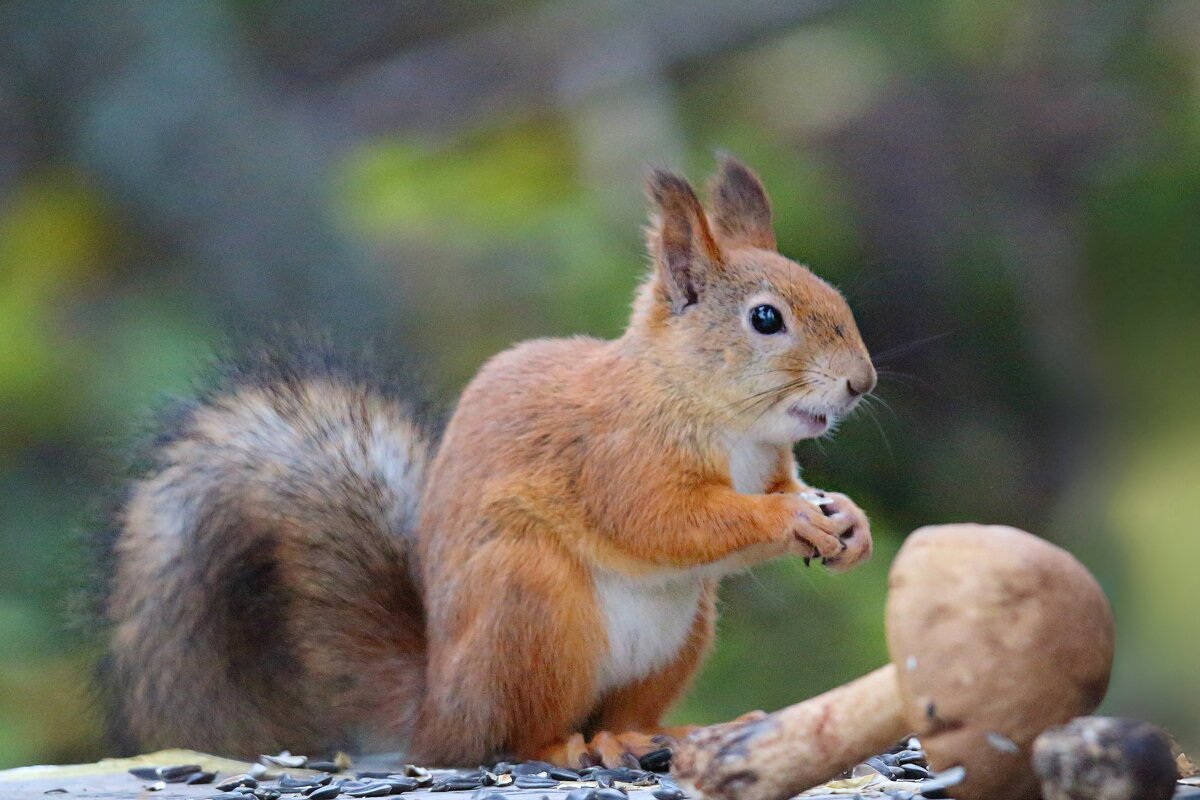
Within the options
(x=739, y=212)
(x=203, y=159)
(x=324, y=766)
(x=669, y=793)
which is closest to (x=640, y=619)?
(x=669, y=793)

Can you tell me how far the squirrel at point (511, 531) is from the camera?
180cm

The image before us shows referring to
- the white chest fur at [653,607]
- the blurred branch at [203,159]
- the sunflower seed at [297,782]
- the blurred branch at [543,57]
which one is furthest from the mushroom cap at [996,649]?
the blurred branch at [543,57]

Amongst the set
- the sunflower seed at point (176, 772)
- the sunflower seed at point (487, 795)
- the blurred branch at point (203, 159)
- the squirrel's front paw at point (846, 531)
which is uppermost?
the blurred branch at point (203, 159)

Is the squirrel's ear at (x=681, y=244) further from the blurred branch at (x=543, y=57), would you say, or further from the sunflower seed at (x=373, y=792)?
the blurred branch at (x=543, y=57)

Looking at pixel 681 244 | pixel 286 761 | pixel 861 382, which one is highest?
pixel 681 244

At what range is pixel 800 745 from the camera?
1.38 metres

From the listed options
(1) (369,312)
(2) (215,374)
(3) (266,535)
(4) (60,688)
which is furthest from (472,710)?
(1) (369,312)

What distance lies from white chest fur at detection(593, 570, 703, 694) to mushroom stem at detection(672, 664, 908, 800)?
0.39 m

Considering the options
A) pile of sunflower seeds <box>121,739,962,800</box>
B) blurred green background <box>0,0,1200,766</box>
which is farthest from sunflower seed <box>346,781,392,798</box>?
blurred green background <box>0,0,1200,766</box>

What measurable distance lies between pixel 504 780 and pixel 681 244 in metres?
0.70

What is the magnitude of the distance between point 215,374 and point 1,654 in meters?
0.94

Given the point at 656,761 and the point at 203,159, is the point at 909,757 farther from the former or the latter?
the point at 203,159

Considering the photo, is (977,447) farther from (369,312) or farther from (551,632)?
(551,632)

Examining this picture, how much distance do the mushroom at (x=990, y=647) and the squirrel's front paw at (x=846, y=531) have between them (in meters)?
0.45
